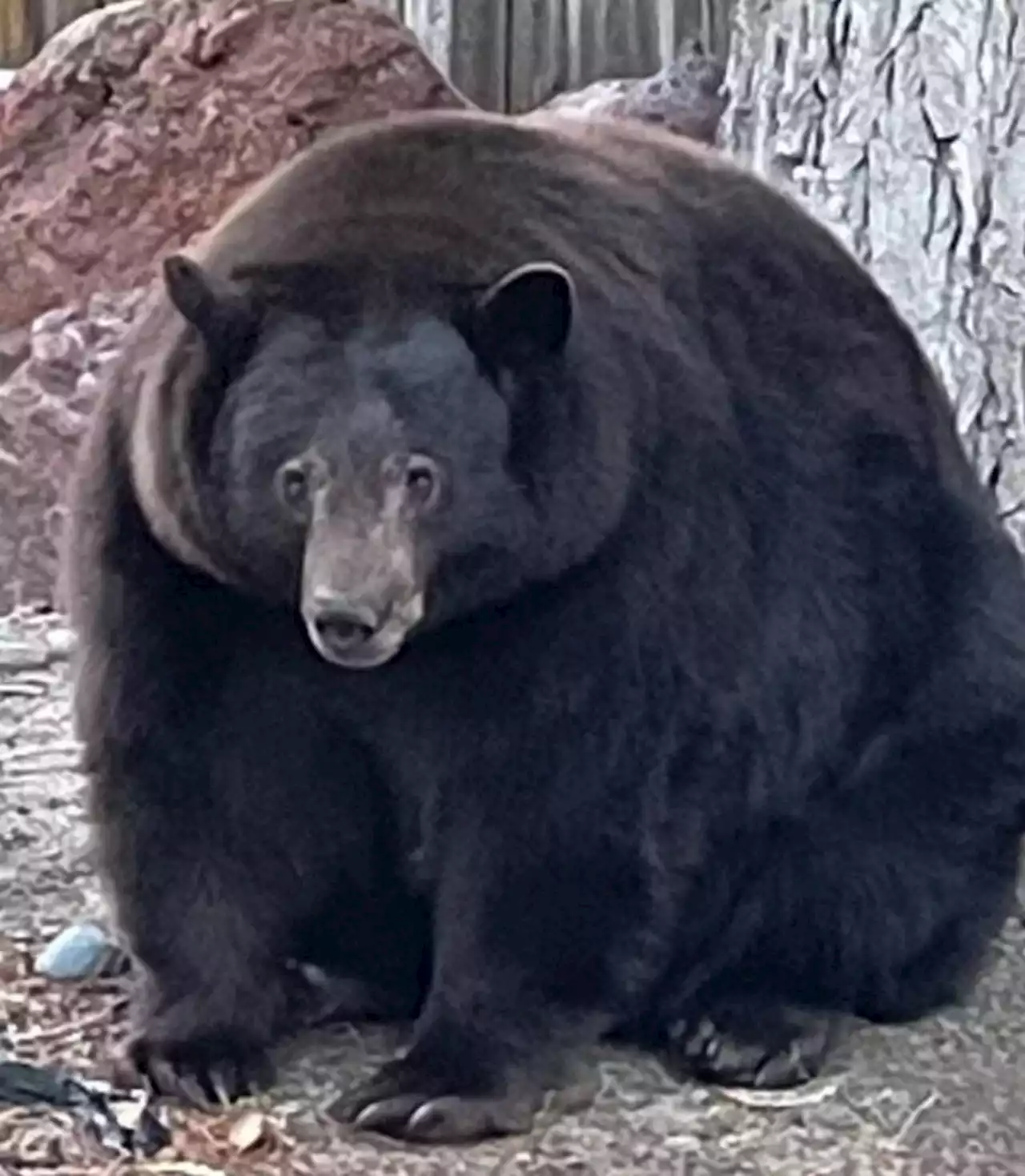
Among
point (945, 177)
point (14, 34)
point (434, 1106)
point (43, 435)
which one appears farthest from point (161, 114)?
point (434, 1106)

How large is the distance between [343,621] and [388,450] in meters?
0.26

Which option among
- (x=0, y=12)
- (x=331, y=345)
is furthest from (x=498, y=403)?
(x=0, y=12)

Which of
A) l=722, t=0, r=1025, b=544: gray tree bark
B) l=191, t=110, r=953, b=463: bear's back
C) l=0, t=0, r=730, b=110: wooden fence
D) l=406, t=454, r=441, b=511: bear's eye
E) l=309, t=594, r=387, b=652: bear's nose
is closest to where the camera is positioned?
l=309, t=594, r=387, b=652: bear's nose

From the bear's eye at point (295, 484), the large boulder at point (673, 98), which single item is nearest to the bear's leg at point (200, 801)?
the bear's eye at point (295, 484)

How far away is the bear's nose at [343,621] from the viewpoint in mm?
4074

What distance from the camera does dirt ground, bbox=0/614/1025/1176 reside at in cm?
441

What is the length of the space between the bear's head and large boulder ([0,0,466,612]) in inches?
134

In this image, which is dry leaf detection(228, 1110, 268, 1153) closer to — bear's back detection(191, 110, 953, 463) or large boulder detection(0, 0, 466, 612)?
bear's back detection(191, 110, 953, 463)

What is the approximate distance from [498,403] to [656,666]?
1.64ft

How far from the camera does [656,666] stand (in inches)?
177

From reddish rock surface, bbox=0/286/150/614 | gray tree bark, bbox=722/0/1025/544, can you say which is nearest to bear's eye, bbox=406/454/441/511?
gray tree bark, bbox=722/0/1025/544

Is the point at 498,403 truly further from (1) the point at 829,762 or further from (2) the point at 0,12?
(2) the point at 0,12

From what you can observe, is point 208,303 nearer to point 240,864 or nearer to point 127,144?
point 240,864

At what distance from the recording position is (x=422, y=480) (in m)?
4.19
